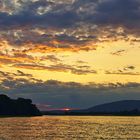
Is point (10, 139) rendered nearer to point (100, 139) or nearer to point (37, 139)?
point (37, 139)

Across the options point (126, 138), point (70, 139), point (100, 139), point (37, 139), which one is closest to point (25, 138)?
point (37, 139)

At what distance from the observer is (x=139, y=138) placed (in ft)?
363

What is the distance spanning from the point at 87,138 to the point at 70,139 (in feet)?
17.4

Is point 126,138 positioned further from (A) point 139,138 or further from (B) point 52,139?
(B) point 52,139

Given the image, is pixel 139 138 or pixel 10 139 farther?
pixel 139 138

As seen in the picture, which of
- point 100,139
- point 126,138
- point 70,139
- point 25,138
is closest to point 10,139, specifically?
point 25,138

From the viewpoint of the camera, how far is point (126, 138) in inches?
4380

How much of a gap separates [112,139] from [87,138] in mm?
6553

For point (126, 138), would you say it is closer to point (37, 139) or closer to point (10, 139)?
point (37, 139)

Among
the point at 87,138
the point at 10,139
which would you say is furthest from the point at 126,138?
the point at 10,139

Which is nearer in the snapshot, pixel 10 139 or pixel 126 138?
pixel 10 139

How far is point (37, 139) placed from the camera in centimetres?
10612

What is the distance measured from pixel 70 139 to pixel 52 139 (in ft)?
15.0

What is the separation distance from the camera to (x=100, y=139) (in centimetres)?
10631
